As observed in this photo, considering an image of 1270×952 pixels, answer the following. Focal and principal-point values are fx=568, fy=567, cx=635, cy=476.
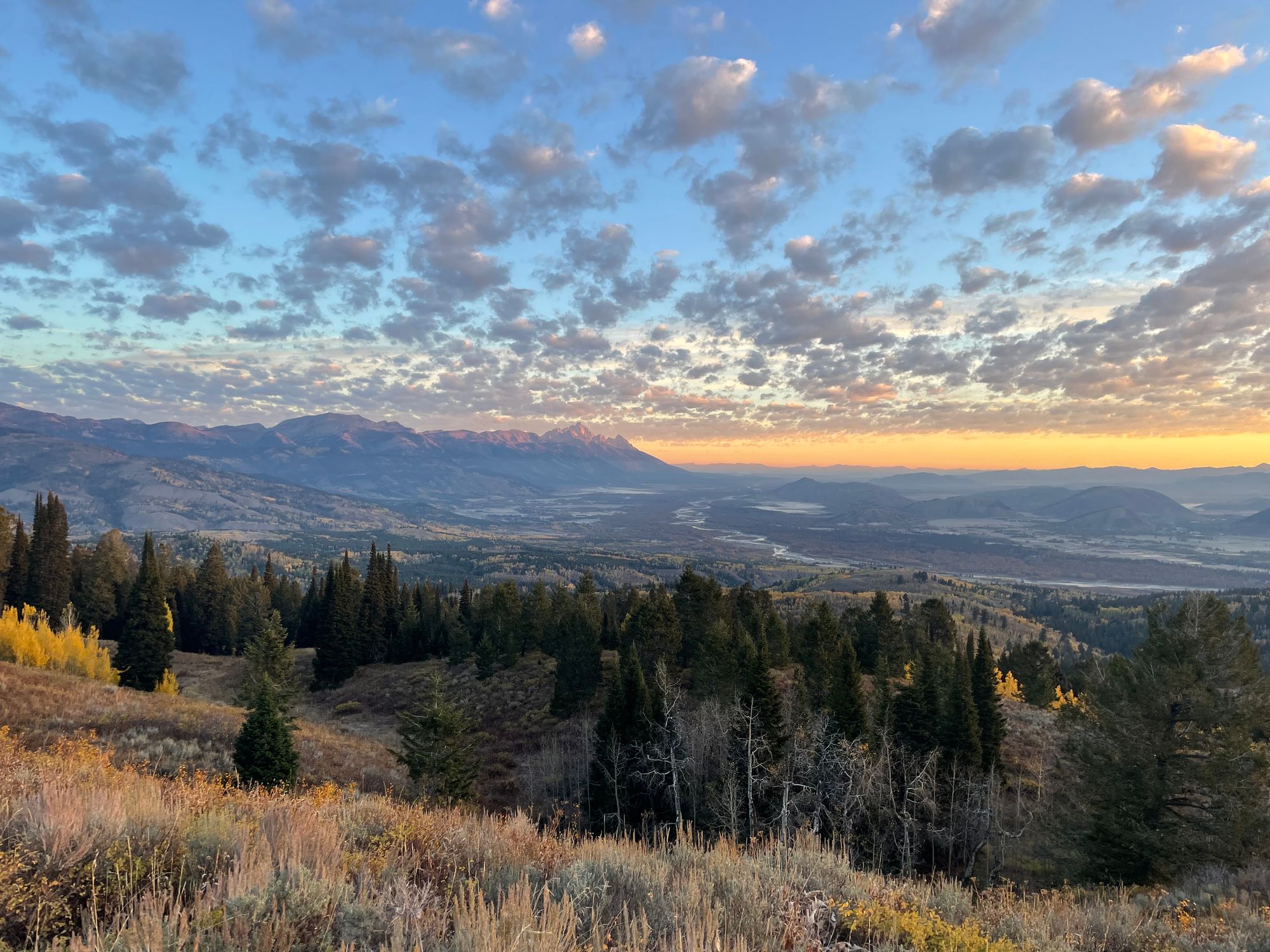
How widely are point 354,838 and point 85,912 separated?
8.42 feet

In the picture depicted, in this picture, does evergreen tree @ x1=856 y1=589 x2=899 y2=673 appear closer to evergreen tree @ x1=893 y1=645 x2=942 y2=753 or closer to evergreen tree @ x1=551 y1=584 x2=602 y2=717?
evergreen tree @ x1=893 y1=645 x2=942 y2=753

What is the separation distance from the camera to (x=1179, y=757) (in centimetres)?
1706

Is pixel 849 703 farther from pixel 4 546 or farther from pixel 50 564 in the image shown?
pixel 4 546

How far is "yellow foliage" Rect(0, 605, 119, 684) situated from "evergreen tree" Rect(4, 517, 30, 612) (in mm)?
22121

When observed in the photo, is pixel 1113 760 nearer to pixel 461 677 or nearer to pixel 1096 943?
pixel 1096 943

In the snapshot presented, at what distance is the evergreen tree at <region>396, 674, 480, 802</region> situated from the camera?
25.6 m

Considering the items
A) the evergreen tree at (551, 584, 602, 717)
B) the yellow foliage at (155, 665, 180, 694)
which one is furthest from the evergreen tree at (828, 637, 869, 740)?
the yellow foliage at (155, 665, 180, 694)

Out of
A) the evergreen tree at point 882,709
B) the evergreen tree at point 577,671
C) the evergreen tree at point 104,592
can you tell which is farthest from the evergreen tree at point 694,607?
the evergreen tree at point 104,592

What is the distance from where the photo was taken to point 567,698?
45.0m

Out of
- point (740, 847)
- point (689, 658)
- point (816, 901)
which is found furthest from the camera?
point (689, 658)

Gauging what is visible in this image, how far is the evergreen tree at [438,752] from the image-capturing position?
25562mm

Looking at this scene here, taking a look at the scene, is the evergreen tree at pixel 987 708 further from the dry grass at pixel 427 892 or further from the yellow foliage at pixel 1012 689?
the dry grass at pixel 427 892

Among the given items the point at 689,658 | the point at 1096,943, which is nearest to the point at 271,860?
the point at 1096,943

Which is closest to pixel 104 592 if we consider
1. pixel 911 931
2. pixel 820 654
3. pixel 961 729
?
pixel 820 654
